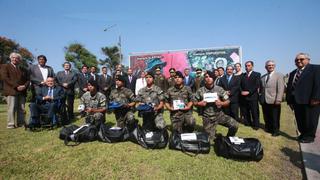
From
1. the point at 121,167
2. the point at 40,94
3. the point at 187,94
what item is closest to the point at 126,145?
the point at 121,167

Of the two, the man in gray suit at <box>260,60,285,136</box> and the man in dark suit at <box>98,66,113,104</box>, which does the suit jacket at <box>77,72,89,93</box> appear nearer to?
the man in dark suit at <box>98,66,113,104</box>

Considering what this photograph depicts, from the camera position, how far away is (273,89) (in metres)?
5.89

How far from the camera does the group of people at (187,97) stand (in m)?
5.05

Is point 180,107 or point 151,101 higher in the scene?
point 151,101

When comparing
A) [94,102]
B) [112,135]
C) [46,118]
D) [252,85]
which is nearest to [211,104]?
[252,85]

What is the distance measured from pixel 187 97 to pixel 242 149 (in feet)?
6.35

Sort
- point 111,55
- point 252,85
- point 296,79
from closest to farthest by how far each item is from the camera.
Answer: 1. point 296,79
2. point 252,85
3. point 111,55

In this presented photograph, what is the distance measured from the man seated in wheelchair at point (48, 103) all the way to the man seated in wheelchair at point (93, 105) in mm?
1107

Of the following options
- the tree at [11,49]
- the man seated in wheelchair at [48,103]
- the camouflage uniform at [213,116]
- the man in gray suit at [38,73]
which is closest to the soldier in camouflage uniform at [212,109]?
the camouflage uniform at [213,116]

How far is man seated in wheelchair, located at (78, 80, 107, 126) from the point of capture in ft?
17.6

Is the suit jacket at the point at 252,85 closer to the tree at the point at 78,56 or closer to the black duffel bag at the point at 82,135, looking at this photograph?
the black duffel bag at the point at 82,135

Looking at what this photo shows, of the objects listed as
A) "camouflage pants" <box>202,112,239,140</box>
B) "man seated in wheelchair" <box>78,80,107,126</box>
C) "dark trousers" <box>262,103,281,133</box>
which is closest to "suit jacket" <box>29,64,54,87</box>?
"man seated in wheelchair" <box>78,80,107,126</box>

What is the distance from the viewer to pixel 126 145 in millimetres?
4656

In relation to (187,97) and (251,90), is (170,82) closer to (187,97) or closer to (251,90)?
(251,90)
